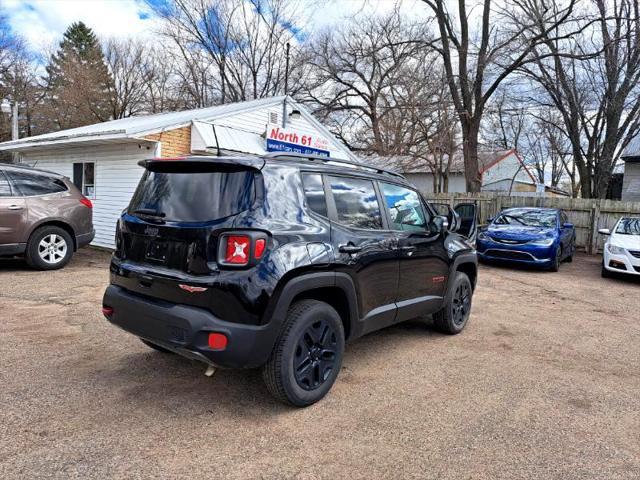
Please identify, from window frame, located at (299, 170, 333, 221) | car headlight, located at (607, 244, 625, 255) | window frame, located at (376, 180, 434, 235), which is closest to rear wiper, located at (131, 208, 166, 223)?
window frame, located at (299, 170, 333, 221)

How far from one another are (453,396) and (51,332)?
4.00 m

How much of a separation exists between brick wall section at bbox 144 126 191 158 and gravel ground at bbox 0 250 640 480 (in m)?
5.64

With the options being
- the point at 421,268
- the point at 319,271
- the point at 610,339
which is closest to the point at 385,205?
the point at 421,268

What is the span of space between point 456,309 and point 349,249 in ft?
7.44

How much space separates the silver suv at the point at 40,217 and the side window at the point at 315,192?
6.00 metres

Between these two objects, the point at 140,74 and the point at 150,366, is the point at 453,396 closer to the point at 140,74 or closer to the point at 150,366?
the point at 150,366

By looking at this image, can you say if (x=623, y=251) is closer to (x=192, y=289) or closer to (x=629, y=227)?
(x=629, y=227)

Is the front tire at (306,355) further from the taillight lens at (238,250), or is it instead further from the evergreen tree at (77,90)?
the evergreen tree at (77,90)

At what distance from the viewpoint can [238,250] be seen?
9.29 feet

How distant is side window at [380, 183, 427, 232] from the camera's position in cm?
414

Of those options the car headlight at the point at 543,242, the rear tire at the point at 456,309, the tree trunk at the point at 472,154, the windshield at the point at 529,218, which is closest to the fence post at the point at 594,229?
the windshield at the point at 529,218

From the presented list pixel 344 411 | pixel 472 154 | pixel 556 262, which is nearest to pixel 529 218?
pixel 556 262

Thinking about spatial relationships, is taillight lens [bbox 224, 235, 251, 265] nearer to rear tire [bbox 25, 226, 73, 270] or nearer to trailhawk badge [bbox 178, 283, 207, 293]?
trailhawk badge [bbox 178, 283, 207, 293]

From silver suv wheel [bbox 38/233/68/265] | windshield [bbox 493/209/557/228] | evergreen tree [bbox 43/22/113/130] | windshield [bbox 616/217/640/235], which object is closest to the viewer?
silver suv wheel [bbox 38/233/68/265]
